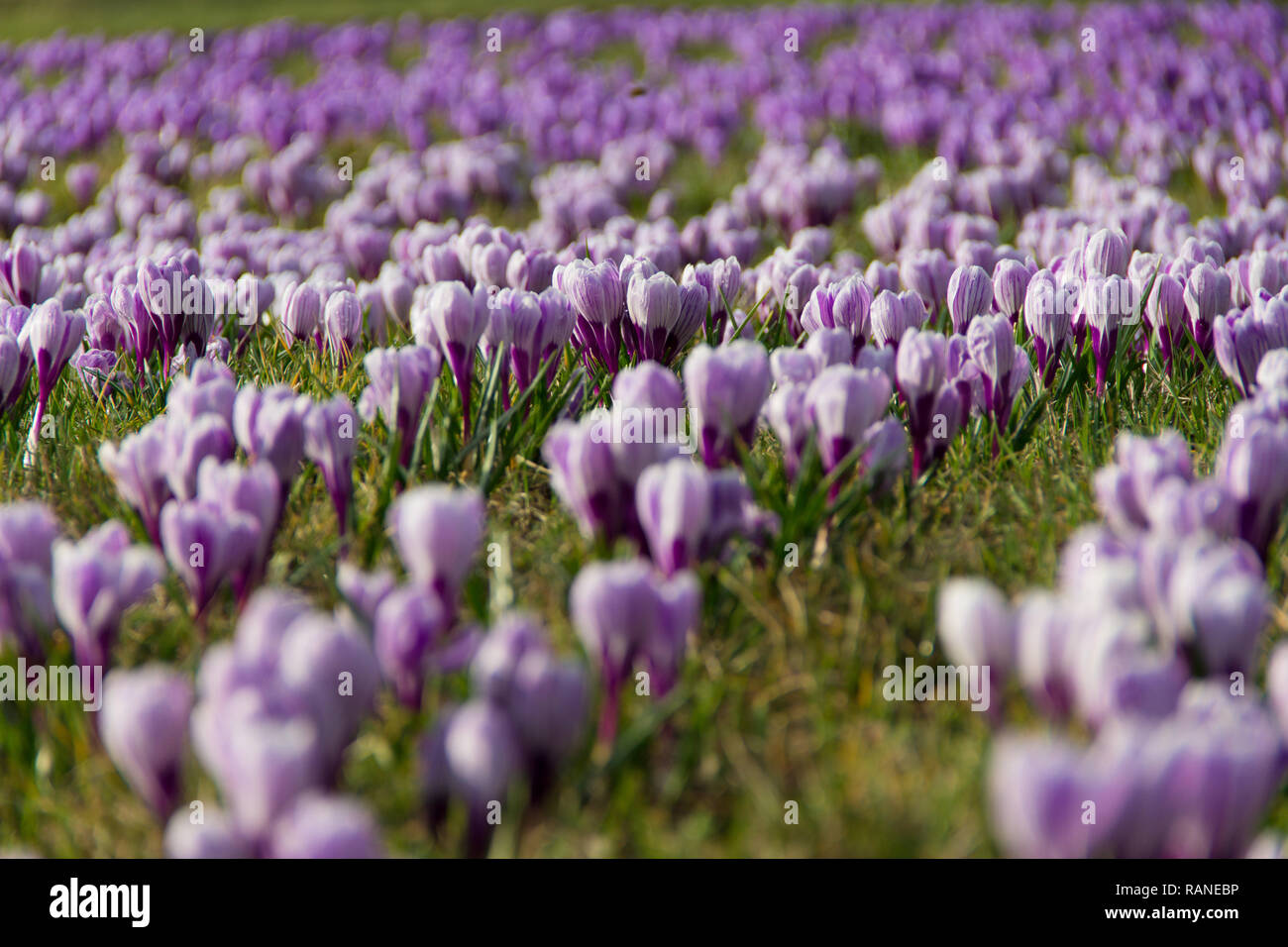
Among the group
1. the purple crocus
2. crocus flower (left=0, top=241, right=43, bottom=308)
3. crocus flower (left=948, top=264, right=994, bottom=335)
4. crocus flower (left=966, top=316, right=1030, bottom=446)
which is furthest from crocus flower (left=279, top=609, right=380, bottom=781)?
crocus flower (left=0, top=241, right=43, bottom=308)

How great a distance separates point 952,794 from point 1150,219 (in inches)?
203

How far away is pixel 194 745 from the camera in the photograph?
229 centimetres

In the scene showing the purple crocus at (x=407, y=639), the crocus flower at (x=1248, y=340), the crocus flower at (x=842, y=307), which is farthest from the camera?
the crocus flower at (x=842, y=307)

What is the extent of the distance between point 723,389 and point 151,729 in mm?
1548

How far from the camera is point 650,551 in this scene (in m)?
2.76

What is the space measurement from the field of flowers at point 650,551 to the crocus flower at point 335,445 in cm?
1

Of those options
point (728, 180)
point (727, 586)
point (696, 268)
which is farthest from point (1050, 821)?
point (728, 180)

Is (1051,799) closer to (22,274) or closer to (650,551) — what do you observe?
(650,551)

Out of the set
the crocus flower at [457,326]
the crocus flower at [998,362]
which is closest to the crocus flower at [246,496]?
the crocus flower at [457,326]

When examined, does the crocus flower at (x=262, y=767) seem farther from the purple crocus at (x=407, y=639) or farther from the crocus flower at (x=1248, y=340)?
the crocus flower at (x=1248, y=340)

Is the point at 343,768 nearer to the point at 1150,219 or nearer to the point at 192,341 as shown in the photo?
the point at 192,341

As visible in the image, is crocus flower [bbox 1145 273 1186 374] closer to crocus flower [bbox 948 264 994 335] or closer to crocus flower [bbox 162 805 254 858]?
crocus flower [bbox 948 264 994 335]

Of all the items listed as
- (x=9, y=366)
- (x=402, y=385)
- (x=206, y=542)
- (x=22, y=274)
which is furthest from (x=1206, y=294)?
(x=22, y=274)

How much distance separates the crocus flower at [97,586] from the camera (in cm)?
234
